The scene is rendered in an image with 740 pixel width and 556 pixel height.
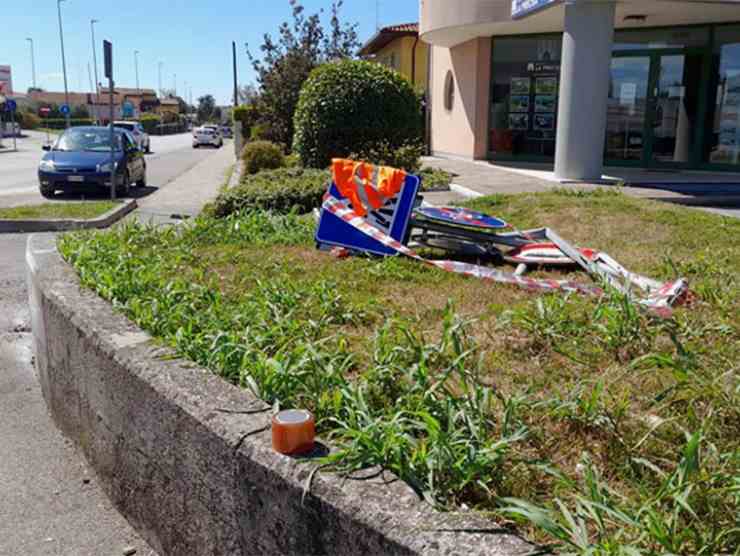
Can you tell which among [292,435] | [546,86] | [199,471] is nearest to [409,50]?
[546,86]

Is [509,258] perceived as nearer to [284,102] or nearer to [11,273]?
[11,273]

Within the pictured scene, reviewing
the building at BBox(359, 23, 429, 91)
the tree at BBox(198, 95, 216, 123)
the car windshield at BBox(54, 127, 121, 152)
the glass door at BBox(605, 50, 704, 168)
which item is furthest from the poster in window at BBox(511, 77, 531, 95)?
the tree at BBox(198, 95, 216, 123)

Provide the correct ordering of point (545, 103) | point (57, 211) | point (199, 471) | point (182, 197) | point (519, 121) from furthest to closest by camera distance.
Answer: point (519, 121) → point (545, 103) → point (182, 197) → point (57, 211) → point (199, 471)

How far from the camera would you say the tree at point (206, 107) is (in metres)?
123

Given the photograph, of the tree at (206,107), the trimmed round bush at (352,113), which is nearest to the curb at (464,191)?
the trimmed round bush at (352,113)

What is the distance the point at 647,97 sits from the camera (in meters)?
17.6

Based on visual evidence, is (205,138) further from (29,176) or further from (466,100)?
(466,100)

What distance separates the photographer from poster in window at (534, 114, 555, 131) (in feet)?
63.8

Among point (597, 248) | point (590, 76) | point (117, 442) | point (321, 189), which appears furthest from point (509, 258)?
point (590, 76)

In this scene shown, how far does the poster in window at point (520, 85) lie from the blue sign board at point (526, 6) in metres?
3.56

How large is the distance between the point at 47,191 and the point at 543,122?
12.6 metres

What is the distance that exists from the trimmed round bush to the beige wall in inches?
220

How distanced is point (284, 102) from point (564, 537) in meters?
22.0

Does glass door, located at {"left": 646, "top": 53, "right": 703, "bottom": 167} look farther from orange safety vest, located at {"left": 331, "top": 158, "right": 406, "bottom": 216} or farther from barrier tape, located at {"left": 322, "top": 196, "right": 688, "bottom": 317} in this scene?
orange safety vest, located at {"left": 331, "top": 158, "right": 406, "bottom": 216}
